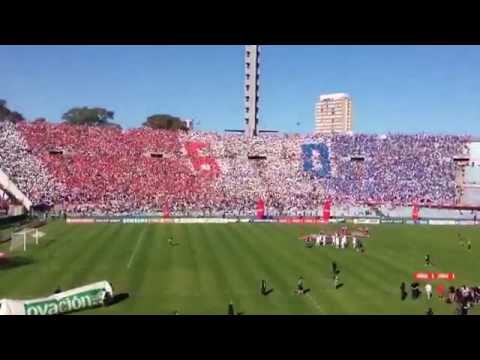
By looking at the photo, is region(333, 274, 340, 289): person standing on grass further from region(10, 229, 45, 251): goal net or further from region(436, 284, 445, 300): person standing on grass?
region(10, 229, 45, 251): goal net

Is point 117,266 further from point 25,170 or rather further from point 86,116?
point 86,116

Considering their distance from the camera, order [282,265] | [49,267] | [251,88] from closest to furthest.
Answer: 1. [49,267]
2. [282,265]
3. [251,88]

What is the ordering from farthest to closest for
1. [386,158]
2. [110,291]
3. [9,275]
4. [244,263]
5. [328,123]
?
[328,123]
[386,158]
[244,263]
[9,275]
[110,291]

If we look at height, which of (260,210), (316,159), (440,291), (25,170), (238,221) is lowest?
(440,291)

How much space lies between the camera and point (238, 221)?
114 ft

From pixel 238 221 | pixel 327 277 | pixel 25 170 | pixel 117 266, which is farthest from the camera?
pixel 25 170

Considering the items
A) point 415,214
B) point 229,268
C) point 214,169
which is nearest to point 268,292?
point 229,268

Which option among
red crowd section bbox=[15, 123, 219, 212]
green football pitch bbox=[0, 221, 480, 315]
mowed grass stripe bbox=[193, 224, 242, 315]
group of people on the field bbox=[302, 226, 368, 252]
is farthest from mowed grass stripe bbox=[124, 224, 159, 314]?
red crowd section bbox=[15, 123, 219, 212]

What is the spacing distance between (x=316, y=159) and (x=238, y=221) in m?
13.4
